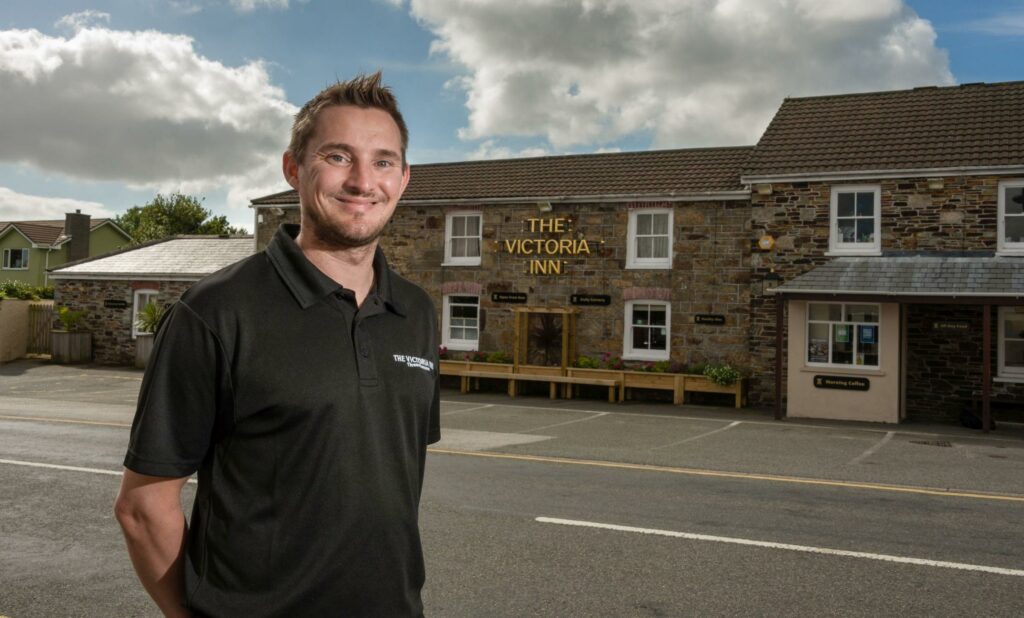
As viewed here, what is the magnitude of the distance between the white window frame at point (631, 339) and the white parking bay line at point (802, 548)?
45.2 feet

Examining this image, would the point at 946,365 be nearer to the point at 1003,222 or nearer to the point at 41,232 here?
the point at 1003,222

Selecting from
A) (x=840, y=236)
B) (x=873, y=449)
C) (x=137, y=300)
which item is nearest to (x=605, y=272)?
(x=840, y=236)

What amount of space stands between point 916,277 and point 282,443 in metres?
17.3

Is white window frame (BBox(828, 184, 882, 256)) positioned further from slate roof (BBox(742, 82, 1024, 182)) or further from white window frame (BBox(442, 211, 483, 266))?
white window frame (BBox(442, 211, 483, 266))

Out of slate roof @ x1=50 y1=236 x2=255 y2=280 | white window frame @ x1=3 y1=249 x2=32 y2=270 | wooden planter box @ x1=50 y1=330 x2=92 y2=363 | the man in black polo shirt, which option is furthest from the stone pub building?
white window frame @ x1=3 y1=249 x2=32 y2=270

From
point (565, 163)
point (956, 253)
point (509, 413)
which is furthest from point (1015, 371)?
point (565, 163)

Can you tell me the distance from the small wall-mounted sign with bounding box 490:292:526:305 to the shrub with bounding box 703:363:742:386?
209 inches

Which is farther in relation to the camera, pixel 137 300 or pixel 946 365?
Result: pixel 137 300

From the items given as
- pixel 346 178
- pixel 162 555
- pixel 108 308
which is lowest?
pixel 162 555

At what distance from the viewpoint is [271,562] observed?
2.04 m

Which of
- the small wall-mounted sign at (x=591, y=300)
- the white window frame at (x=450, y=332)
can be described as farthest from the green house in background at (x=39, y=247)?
the small wall-mounted sign at (x=591, y=300)

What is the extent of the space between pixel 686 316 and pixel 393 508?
18943mm

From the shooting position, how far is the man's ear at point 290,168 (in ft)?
7.55

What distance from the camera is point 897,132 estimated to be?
63.1 feet
